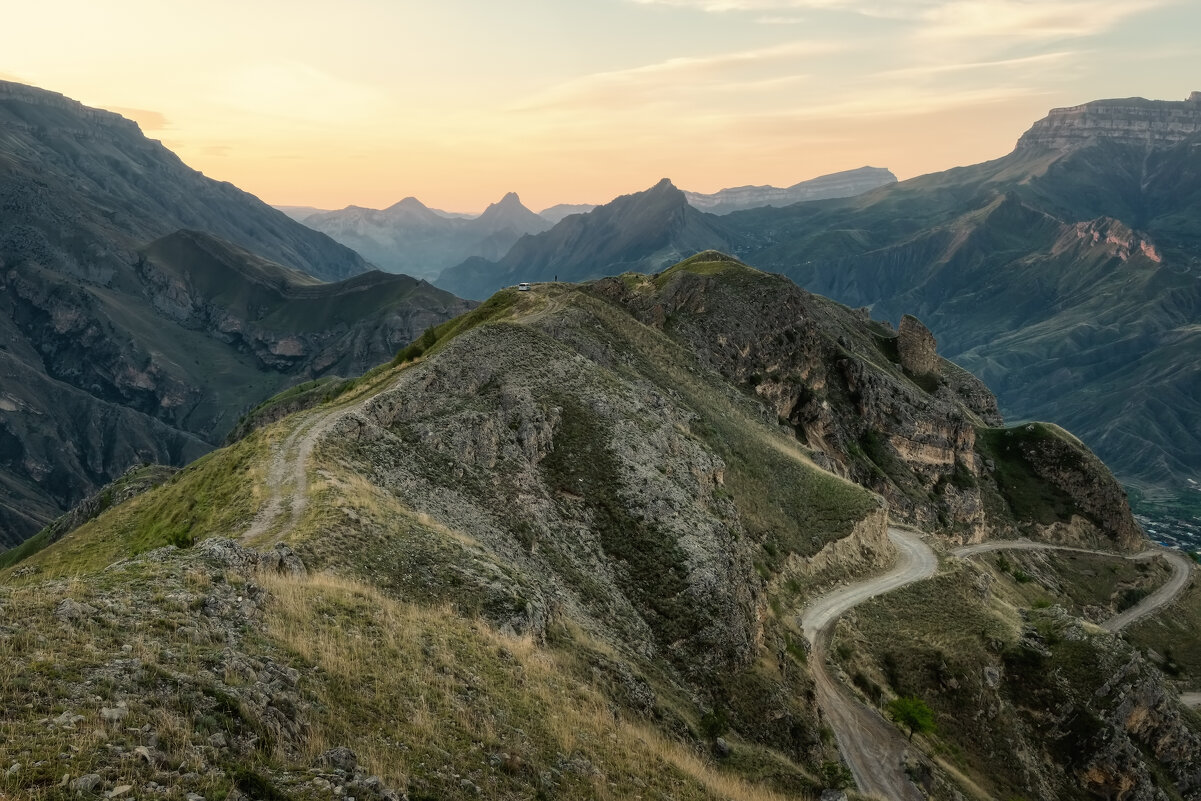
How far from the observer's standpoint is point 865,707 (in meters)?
57.3

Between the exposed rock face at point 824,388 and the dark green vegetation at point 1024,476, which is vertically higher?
the exposed rock face at point 824,388

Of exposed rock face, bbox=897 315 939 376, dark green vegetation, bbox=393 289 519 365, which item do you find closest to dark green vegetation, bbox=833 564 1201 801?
dark green vegetation, bbox=393 289 519 365

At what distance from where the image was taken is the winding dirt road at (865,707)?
49.4 metres

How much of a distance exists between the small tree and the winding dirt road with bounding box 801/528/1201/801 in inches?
49.8

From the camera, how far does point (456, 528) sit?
44.7 m

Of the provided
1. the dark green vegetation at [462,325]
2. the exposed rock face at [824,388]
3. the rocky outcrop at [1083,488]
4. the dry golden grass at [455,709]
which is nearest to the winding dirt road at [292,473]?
the dry golden grass at [455,709]

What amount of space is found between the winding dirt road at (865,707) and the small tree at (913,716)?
4.15ft

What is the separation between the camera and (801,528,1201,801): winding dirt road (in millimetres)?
49375

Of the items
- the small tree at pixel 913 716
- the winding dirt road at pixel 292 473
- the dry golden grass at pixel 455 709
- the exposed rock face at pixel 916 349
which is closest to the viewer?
the dry golden grass at pixel 455 709

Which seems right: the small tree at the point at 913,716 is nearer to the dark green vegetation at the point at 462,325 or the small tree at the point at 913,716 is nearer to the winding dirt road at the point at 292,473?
the winding dirt road at the point at 292,473

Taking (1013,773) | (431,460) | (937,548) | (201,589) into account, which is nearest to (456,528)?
(431,460)

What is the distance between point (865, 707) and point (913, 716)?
13.1 ft

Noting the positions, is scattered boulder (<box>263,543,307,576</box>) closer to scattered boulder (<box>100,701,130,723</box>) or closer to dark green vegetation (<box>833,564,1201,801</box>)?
scattered boulder (<box>100,701,130,723</box>)

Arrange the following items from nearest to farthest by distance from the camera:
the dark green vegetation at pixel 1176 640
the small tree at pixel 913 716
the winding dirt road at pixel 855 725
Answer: the winding dirt road at pixel 855 725, the small tree at pixel 913 716, the dark green vegetation at pixel 1176 640
